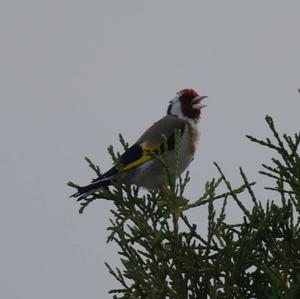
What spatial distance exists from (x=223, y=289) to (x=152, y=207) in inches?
53.3

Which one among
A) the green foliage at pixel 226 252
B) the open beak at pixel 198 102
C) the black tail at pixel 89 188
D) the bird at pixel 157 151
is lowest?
the green foliage at pixel 226 252

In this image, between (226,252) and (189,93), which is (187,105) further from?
(226,252)

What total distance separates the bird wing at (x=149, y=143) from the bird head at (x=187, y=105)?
0.80ft

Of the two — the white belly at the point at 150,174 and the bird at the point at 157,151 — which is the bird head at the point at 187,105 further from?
the white belly at the point at 150,174

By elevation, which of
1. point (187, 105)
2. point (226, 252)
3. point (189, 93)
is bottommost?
point (226, 252)

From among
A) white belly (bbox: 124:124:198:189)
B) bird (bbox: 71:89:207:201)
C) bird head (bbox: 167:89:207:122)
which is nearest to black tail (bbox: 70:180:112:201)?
bird (bbox: 71:89:207:201)

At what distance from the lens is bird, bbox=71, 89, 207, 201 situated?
25.1 feet

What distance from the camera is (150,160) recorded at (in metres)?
8.38

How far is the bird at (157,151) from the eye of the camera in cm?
764

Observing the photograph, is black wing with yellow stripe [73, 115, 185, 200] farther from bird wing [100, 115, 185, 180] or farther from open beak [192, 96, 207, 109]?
open beak [192, 96, 207, 109]

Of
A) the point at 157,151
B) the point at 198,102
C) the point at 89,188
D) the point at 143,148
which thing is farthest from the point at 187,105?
the point at 89,188

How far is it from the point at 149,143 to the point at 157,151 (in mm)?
155

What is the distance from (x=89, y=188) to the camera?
7438 mm

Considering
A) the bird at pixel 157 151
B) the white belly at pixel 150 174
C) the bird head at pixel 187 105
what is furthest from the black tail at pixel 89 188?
the bird head at pixel 187 105
